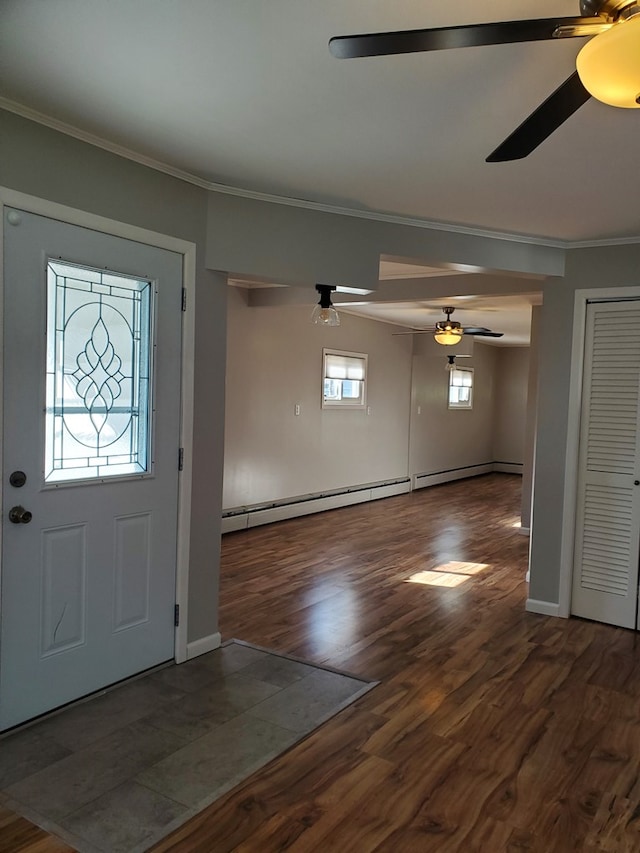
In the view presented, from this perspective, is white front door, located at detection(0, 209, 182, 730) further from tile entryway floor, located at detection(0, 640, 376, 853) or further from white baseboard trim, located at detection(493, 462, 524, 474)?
white baseboard trim, located at detection(493, 462, 524, 474)

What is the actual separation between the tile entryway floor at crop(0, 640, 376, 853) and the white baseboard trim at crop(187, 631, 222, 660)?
0.22 ft

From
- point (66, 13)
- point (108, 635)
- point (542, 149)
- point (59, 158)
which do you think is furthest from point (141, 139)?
point (108, 635)

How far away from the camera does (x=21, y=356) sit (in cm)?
251

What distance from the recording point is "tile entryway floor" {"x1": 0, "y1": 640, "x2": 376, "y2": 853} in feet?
6.98

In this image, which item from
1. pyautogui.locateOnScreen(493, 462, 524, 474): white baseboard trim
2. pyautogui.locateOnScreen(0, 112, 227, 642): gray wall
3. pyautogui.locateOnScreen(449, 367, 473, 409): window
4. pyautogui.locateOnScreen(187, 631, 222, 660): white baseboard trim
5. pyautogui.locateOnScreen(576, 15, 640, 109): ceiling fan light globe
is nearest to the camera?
pyautogui.locateOnScreen(576, 15, 640, 109): ceiling fan light globe

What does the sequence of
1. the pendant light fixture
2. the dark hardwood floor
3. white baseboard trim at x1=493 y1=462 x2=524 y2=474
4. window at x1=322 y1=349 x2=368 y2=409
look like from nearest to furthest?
the dark hardwood floor
the pendant light fixture
window at x1=322 y1=349 x2=368 y2=409
white baseboard trim at x1=493 y1=462 x2=524 y2=474

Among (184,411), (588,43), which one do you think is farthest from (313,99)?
(184,411)

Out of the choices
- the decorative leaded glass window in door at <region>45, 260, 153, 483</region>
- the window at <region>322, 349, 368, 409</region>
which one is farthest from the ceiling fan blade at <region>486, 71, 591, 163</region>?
the window at <region>322, 349, 368, 409</region>

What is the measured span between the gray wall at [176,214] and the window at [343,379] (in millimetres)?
4255

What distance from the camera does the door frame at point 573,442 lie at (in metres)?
4.12

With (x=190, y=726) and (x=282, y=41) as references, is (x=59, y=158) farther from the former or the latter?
(x=190, y=726)

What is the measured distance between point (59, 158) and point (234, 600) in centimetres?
290

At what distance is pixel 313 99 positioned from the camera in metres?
2.20

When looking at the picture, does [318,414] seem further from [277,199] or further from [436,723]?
[436,723]
